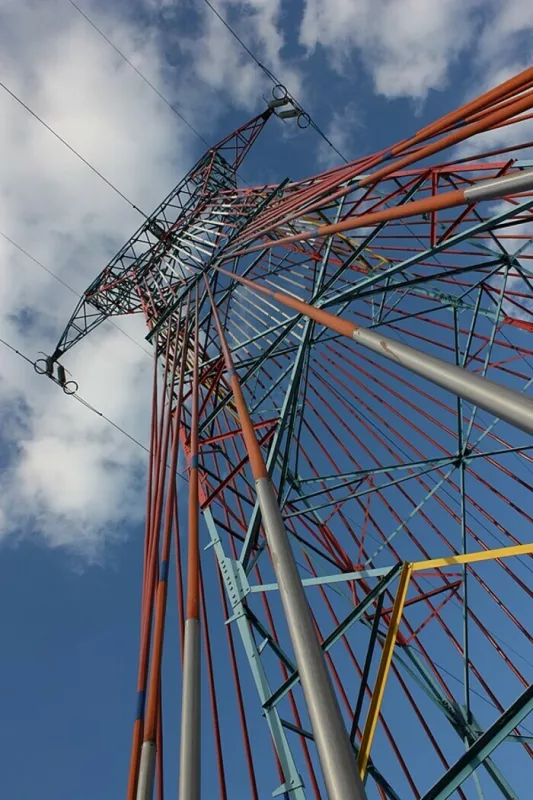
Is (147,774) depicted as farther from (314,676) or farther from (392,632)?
(392,632)

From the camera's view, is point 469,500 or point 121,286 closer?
point 469,500

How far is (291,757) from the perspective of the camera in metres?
6.79

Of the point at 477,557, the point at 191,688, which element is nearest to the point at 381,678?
the point at 477,557

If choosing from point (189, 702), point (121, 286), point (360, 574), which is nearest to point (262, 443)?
point (360, 574)

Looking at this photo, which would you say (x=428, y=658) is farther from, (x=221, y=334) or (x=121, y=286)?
(x=121, y=286)

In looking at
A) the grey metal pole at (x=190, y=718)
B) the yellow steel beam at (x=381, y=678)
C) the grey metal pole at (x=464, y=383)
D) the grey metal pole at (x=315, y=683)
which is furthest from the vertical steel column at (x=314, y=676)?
the yellow steel beam at (x=381, y=678)

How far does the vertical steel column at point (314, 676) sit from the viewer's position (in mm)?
2686

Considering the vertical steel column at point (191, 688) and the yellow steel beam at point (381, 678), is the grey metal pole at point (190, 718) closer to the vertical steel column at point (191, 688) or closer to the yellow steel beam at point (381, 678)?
Result: the vertical steel column at point (191, 688)

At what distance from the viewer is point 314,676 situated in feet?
10.3

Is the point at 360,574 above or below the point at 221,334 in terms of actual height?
below

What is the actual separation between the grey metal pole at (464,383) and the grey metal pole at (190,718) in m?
3.00

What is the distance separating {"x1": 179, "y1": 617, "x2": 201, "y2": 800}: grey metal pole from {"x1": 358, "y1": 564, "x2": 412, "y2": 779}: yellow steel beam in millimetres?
1819

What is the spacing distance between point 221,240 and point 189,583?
1202 cm

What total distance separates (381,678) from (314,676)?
3.19 m
